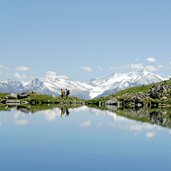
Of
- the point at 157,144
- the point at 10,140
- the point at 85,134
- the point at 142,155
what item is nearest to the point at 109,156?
the point at 142,155

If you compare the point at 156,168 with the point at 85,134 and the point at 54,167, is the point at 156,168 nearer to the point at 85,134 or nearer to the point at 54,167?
the point at 54,167

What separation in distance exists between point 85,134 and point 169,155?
2943cm

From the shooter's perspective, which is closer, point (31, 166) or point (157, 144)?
point (31, 166)

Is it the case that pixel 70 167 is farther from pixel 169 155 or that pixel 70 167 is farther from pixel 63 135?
pixel 63 135

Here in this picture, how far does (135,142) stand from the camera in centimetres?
7469

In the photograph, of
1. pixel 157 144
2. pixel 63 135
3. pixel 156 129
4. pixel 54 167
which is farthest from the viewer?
pixel 156 129

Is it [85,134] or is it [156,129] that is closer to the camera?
[85,134]

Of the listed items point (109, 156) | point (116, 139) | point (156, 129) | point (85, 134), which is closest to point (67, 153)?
point (109, 156)

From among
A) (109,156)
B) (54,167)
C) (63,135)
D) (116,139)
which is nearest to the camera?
(54,167)

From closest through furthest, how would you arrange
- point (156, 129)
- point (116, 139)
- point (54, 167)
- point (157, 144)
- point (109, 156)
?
point (54, 167) → point (109, 156) → point (157, 144) → point (116, 139) → point (156, 129)

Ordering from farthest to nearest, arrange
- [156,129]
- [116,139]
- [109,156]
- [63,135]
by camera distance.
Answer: [156,129] < [63,135] < [116,139] < [109,156]

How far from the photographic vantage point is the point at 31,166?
50.8 meters

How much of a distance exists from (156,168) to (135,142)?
2394cm

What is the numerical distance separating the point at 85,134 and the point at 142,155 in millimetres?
28710
